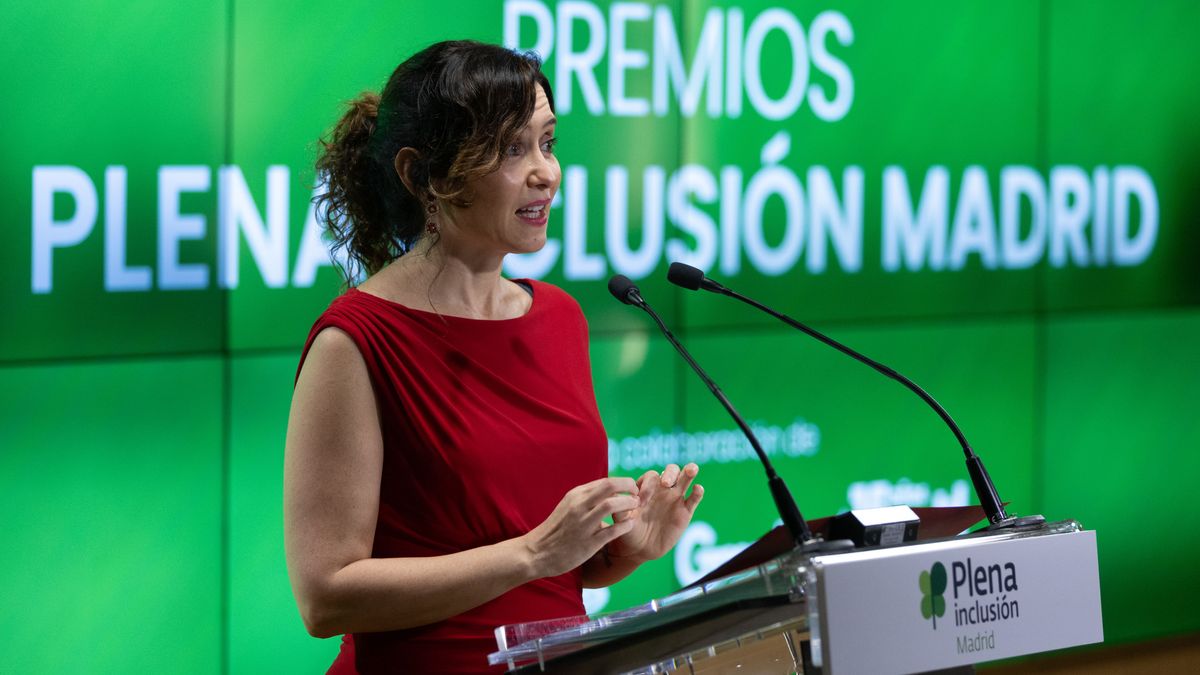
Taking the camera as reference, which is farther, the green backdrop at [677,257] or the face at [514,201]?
the green backdrop at [677,257]

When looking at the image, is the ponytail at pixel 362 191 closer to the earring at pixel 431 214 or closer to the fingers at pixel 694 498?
the earring at pixel 431 214

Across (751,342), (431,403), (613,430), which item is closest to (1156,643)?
(751,342)

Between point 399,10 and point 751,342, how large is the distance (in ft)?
4.44

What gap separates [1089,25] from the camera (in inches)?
175

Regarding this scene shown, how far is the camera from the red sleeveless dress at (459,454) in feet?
6.19

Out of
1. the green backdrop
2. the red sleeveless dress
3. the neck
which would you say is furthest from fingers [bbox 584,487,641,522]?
the green backdrop

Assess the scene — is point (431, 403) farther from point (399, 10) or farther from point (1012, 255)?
point (1012, 255)

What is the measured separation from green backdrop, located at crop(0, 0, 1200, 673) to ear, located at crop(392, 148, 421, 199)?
3.92 feet

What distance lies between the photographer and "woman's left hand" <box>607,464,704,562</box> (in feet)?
6.12

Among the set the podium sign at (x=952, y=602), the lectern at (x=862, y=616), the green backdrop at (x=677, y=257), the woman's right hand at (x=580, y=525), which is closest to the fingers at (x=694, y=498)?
the woman's right hand at (x=580, y=525)

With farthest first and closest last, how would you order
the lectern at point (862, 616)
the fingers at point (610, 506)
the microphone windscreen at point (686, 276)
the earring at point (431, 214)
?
1. the earring at point (431, 214)
2. the microphone windscreen at point (686, 276)
3. the fingers at point (610, 506)
4. the lectern at point (862, 616)

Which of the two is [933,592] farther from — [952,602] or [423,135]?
[423,135]

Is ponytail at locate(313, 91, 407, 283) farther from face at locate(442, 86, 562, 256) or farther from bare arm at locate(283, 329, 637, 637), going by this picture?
bare arm at locate(283, 329, 637, 637)

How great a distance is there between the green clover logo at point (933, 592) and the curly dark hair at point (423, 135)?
814 millimetres
